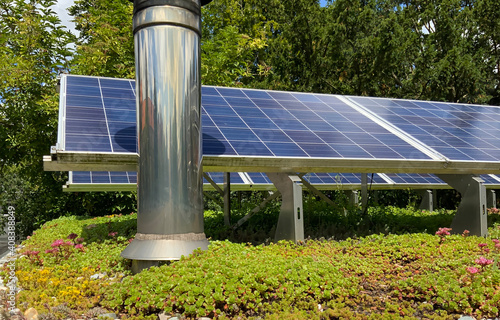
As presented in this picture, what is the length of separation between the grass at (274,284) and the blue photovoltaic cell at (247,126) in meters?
1.80

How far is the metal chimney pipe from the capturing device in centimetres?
665

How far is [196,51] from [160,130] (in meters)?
1.39

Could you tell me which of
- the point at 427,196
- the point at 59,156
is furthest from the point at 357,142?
the point at 427,196

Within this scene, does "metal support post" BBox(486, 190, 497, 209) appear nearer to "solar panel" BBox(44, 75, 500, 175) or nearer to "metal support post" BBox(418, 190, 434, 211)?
"metal support post" BBox(418, 190, 434, 211)

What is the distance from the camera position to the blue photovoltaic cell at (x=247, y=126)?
7605 mm

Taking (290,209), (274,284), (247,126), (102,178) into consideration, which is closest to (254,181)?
(102,178)

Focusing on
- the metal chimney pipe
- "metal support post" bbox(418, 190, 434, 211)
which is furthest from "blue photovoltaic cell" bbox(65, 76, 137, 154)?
"metal support post" bbox(418, 190, 434, 211)

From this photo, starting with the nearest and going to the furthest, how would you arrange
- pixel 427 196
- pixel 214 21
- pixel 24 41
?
pixel 24 41
pixel 427 196
pixel 214 21

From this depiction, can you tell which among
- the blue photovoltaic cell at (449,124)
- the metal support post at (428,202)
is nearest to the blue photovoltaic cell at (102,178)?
the blue photovoltaic cell at (449,124)

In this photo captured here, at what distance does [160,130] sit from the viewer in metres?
6.66

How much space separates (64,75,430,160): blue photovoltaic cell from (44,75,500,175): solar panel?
0.02 m

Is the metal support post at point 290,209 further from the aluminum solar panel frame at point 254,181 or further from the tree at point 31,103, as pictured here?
the tree at point 31,103

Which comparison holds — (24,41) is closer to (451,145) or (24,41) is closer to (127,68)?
(127,68)

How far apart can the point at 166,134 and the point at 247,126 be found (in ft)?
8.86
